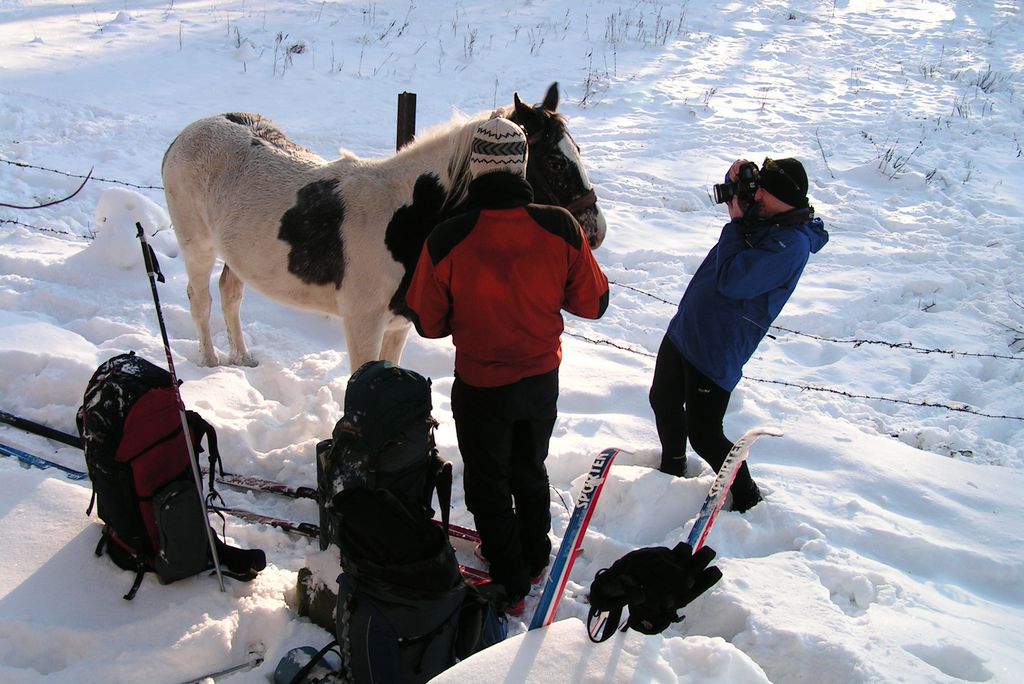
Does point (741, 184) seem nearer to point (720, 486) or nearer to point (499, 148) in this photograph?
point (499, 148)

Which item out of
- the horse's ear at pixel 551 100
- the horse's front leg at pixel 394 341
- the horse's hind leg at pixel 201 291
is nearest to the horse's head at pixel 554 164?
the horse's ear at pixel 551 100

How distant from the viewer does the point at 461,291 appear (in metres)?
2.64

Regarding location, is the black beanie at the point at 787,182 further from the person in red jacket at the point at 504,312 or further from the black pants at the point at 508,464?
the black pants at the point at 508,464

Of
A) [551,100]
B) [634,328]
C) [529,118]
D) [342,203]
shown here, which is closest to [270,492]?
[342,203]

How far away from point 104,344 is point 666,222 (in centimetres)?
657

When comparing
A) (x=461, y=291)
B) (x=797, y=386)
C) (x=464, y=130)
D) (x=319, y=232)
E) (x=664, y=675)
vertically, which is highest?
(x=464, y=130)

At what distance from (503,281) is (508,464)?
83 centimetres

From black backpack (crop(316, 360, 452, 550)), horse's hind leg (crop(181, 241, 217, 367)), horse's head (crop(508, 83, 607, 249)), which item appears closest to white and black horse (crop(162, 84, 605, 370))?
horse's head (crop(508, 83, 607, 249))

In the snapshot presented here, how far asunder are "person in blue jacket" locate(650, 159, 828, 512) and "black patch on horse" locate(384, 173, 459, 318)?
1.45 m

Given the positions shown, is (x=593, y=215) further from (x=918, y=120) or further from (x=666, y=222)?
(x=918, y=120)

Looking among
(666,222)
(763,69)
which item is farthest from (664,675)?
(763,69)

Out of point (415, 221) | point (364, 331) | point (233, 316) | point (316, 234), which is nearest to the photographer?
point (415, 221)

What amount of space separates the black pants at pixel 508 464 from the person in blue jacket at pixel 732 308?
98 cm

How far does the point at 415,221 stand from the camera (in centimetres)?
371
